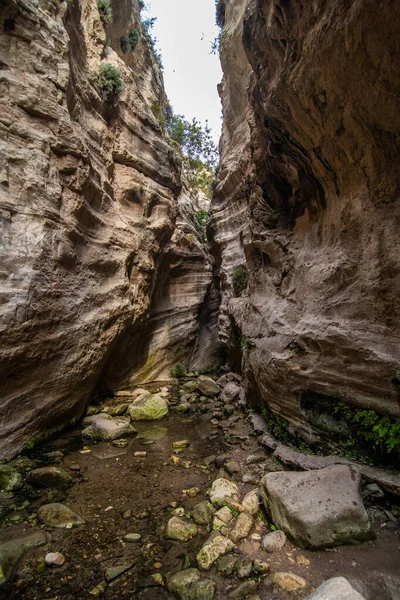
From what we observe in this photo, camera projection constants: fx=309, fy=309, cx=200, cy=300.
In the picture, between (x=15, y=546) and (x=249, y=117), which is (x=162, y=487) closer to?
(x=15, y=546)

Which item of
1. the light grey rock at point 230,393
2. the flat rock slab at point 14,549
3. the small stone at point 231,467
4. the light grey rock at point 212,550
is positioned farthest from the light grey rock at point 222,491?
the light grey rock at point 230,393

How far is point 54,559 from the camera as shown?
3.55 m

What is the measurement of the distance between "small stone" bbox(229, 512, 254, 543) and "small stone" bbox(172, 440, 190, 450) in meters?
Answer: 2.80

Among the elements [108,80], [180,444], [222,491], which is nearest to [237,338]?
[180,444]

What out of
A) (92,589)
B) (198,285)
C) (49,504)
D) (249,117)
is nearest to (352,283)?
(92,589)

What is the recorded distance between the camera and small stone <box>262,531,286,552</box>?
376 centimetres

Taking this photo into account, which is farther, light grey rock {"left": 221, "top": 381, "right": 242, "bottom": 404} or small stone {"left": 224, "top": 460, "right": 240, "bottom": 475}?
light grey rock {"left": 221, "top": 381, "right": 242, "bottom": 404}

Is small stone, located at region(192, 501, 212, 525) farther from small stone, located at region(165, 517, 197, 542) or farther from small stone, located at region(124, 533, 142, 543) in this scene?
small stone, located at region(124, 533, 142, 543)

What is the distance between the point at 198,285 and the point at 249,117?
9586mm

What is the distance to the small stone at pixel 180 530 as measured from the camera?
4101 millimetres

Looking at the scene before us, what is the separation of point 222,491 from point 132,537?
1.58 meters

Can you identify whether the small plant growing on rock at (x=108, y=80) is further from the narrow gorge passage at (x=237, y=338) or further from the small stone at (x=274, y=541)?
the small stone at (x=274, y=541)

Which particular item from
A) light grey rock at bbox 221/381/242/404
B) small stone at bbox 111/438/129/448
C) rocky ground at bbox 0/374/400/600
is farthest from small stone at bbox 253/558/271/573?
light grey rock at bbox 221/381/242/404

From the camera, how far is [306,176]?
668 cm
